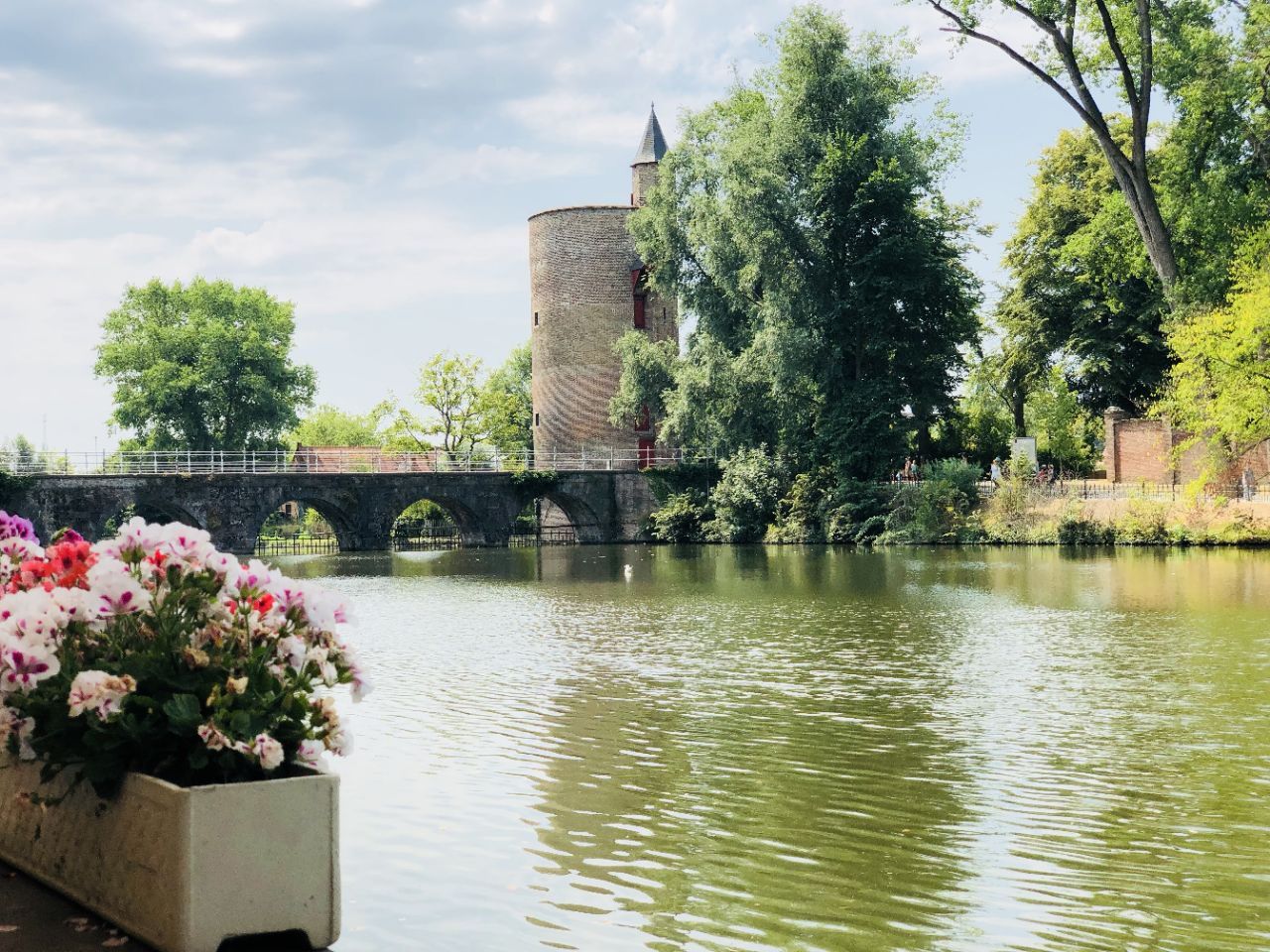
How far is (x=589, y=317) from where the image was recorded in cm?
5031

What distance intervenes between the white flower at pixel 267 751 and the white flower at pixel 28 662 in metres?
0.73

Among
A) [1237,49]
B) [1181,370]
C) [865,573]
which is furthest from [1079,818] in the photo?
[1237,49]

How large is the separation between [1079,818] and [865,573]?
1806 centimetres

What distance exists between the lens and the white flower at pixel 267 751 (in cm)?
367

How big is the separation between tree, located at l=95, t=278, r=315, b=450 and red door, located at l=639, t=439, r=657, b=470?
18.1 metres

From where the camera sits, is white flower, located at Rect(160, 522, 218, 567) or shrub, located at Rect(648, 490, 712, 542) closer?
white flower, located at Rect(160, 522, 218, 567)

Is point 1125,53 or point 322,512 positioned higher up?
point 1125,53

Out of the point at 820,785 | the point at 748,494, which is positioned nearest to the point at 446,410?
the point at 748,494

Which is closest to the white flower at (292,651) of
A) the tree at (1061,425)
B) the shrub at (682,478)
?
the shrub at (682,478)

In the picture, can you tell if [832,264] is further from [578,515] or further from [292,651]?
[292,651]

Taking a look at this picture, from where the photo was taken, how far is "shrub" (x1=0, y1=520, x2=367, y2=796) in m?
3.79

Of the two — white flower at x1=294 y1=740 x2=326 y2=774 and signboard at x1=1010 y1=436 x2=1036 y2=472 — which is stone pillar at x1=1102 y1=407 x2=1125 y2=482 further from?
white flower at x1=294 y1=740 x2=326 y2=774

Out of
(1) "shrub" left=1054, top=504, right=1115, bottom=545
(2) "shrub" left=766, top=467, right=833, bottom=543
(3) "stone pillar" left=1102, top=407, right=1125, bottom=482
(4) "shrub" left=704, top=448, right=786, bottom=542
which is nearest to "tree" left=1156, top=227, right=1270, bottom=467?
(1) "shrub" left=1054, top=504, right=1115, bottom=545

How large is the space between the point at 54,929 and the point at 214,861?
2.10ft
